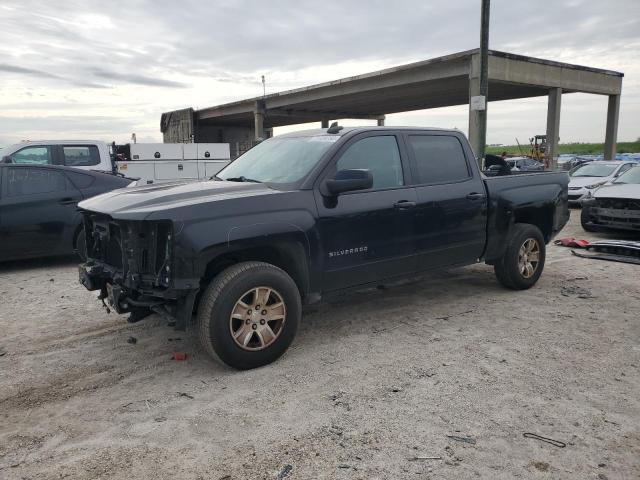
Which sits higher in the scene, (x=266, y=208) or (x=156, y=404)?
(x=266, y=208)

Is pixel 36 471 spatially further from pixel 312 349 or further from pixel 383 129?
pixel 383 129

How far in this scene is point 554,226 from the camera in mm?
6391

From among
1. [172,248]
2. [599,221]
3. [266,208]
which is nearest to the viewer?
[172,248]

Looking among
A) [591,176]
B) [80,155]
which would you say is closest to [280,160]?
[80,155]

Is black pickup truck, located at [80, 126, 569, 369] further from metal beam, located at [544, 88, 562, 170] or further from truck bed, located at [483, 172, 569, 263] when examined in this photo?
metal beam, located at [544, 88, 562, 170]

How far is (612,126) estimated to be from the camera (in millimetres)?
28109

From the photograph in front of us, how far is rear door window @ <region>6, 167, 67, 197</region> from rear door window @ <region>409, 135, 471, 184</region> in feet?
17.6

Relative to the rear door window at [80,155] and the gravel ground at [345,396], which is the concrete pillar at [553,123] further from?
the gravel ground at [345,396]

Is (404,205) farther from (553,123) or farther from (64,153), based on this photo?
(553,123)

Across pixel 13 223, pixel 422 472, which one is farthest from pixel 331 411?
pixel 13 223

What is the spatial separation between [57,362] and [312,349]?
2071 millimetres

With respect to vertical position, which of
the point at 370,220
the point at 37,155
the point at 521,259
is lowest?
the point at 521,259

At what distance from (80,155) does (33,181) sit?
3.23 metres

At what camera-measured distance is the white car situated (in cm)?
1385
